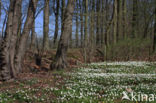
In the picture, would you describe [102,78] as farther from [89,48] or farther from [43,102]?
[89,48]

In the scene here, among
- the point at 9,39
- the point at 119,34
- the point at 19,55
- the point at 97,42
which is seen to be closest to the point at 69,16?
the point at 19,55

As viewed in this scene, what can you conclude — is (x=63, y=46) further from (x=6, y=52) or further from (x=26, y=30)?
(x=6, y=52)

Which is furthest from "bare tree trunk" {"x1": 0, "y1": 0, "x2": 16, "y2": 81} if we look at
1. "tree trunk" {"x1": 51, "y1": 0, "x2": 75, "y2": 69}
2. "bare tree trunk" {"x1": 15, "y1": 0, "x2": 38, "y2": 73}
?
"tree trunk" {"x1": 51, "y1": 0, "x2": 75, "y2": 69}

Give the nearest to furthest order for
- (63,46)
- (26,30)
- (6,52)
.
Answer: (6,52) → (26,30) → (63,46)

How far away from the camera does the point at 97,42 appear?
3152 cm

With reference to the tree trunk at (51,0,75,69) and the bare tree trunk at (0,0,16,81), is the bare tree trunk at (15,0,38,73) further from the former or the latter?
the tree trunk at (51,0,75,69)

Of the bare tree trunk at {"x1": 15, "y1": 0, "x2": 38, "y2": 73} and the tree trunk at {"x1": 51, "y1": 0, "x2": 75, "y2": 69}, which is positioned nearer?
Result: the bare tree trunk at {"x1": 15, "y1": 0, "x2": 38, "y2": 73}

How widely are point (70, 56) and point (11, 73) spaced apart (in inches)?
505

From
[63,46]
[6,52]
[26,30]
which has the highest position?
[26,30]

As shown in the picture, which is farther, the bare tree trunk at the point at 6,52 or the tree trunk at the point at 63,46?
the tree trunk at the point at 63,46

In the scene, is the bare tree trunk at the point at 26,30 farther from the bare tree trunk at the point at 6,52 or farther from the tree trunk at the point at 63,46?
the tree trunk at the point at 63,46

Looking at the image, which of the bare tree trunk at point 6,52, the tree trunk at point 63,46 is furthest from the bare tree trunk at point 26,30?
the tree trunk at point 63,46

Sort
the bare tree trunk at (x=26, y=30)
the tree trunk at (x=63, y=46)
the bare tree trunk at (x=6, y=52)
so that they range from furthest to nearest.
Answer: the tree trunk at (x=63, y=46)
the bare tree trunk at (x=26, y=30)
the bare tree trunk at (x=6, y=52)

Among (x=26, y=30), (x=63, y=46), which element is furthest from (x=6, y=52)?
(x=63, y=46)
